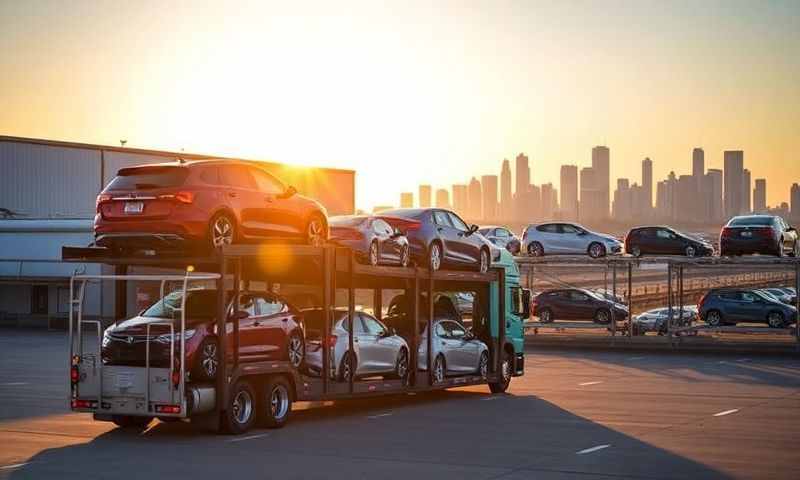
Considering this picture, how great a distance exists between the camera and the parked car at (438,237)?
1024 inches

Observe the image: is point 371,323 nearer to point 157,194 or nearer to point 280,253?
point 280,253

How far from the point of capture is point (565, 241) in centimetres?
5062

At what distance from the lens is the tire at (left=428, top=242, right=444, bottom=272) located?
26.1 m

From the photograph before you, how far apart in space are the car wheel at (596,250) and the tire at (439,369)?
24.0 metres

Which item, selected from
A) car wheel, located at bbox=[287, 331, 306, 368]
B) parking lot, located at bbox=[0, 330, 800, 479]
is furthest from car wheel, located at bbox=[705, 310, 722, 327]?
car wheel, located at bbox=[287, 331, 306, 368]

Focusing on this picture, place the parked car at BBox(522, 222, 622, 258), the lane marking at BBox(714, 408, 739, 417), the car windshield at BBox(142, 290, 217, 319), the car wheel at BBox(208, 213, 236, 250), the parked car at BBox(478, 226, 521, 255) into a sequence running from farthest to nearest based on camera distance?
the parked car at BBox(478, 226, 521, 255), the parked car at BBox(522, 222, 622, 258), the lane marking at BBox(714, 408, 739, 417), the car windshield at BBox(142, 290, 217, 319), the car wheel at BBox(208, 213, 236, 250)

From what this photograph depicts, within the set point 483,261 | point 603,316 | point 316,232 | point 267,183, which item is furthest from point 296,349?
point 603,316

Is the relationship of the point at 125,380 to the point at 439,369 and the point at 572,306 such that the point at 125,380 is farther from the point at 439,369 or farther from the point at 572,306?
the point at 572,306

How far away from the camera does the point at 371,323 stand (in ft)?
78.1

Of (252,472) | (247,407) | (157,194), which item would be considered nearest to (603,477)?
(252,472)

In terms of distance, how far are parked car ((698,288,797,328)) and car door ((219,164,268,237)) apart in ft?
114

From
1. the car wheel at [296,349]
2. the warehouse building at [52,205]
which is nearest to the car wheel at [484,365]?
the car wheel at [296,349]

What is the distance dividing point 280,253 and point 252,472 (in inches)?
215

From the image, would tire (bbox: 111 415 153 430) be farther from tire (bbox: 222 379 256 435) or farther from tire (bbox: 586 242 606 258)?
tire (bbox: 586 242 606 258)
